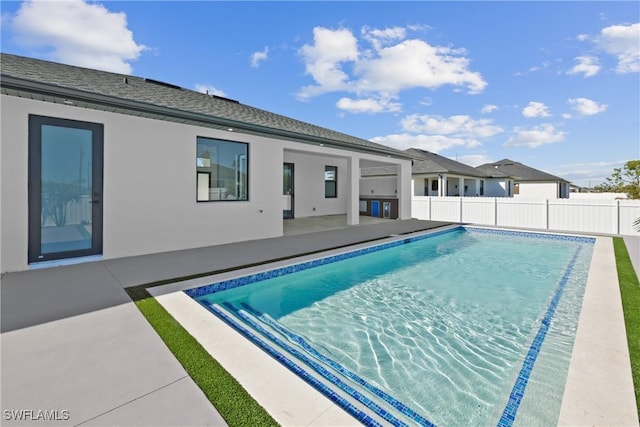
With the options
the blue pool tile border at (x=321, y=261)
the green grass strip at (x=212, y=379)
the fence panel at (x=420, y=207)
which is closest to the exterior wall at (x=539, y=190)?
the fence panel at (x=420, y=207)

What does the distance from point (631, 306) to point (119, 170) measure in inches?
345

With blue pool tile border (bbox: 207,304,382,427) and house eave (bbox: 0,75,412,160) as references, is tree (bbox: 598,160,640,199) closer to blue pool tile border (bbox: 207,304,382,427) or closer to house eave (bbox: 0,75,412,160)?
house eave (bbox: 0,75,412,160)

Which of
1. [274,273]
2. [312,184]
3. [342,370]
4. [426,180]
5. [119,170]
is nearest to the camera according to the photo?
[342,370]

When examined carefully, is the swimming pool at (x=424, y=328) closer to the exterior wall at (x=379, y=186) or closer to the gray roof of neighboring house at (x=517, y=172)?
the exterior wall at (x=379, y=186)

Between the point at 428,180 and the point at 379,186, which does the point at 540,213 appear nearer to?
the point at 379,186

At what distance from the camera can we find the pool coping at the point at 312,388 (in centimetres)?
193

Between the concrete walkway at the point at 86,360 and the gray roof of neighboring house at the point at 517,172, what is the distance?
30965mm

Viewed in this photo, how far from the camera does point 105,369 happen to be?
2.38 metres

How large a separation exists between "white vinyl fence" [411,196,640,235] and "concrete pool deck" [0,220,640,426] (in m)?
9.13

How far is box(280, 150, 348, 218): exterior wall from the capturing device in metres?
14.0

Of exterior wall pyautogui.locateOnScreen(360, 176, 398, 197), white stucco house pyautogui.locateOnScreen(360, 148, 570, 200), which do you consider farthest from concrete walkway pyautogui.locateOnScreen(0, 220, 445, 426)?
white stucco house pyautogui.locateOnScreen(360, 148, 570, 200)

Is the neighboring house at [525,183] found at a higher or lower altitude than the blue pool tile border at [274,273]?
higher

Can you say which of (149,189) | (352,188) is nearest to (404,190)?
(352,188)

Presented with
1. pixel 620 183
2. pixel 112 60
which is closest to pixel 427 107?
pixel 112 60
